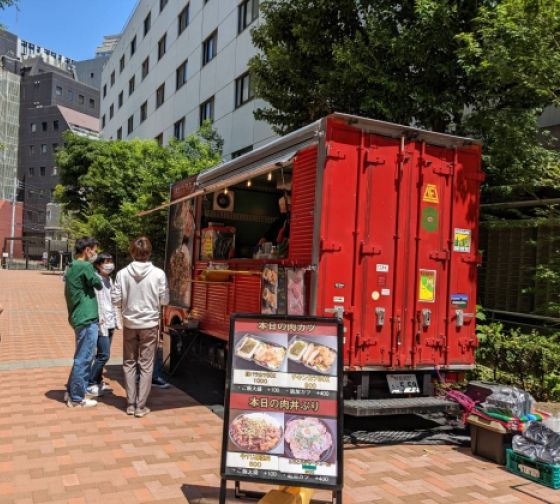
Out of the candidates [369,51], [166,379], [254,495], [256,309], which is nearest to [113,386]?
[166,379]

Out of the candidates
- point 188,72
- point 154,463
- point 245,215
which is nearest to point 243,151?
point 188,72

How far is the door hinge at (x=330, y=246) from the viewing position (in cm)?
529

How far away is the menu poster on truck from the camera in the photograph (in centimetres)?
354

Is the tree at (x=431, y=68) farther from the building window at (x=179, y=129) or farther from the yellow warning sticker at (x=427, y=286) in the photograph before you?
the building window at (x=179, y=129)

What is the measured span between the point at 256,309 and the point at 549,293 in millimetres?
4404

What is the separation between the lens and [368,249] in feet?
18.0

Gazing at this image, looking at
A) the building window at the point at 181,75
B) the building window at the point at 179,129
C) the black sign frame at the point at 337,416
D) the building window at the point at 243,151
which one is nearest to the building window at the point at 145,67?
the building window at the point at 181,75

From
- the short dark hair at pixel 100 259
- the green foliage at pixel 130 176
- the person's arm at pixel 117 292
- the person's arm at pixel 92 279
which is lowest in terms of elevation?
the person's arm at pixel 117 292

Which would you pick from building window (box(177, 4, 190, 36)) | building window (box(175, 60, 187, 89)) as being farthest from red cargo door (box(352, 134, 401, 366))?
building window (box(177, 4, 190, 36))

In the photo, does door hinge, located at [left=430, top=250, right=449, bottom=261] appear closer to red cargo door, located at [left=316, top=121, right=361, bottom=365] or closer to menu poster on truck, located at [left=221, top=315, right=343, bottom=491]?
Result: red cargo door, located at [left=316, top=121, right=361, bottom=365]

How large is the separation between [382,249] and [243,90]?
16.0 m

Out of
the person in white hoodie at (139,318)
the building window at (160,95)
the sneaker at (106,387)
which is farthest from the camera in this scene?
the building window at (160,95)

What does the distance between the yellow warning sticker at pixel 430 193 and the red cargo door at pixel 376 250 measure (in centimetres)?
35

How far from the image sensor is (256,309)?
6.26 metres
